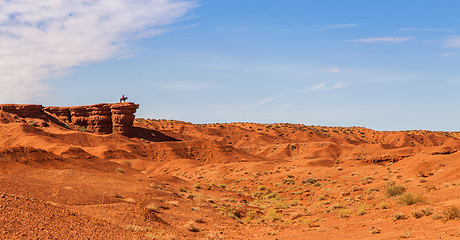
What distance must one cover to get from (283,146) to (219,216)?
2440 inches

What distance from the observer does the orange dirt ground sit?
48.3 ft

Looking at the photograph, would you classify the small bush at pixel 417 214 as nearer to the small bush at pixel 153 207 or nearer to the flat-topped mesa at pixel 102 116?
the small bush at pixel 153 207

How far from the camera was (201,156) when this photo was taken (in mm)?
68812

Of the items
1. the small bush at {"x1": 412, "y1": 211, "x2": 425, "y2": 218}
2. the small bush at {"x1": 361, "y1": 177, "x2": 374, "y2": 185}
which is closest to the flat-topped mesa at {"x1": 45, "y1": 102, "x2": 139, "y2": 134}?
the small bush at {"x1": 361, "y1": 177, "x2": 374, "y2": 185}

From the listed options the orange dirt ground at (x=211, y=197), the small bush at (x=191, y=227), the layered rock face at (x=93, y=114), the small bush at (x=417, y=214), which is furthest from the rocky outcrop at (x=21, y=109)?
the small bush at (x=417, y=214)

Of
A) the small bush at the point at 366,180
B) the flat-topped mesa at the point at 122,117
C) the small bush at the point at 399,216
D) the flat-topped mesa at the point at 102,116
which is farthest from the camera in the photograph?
the flat-topped mesa at the point at 102,116

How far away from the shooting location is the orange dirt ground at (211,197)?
14.7 metres

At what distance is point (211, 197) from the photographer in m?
32.8

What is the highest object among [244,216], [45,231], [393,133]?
[393,133]

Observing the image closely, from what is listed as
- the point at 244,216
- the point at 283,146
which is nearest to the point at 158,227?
the point at 244,216

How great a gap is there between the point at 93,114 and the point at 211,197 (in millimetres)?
59195

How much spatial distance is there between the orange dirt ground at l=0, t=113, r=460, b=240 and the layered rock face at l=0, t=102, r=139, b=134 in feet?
46.3

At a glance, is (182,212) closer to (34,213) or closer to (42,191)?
(42,191)

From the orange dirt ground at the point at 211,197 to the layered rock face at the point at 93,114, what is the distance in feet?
46.3
